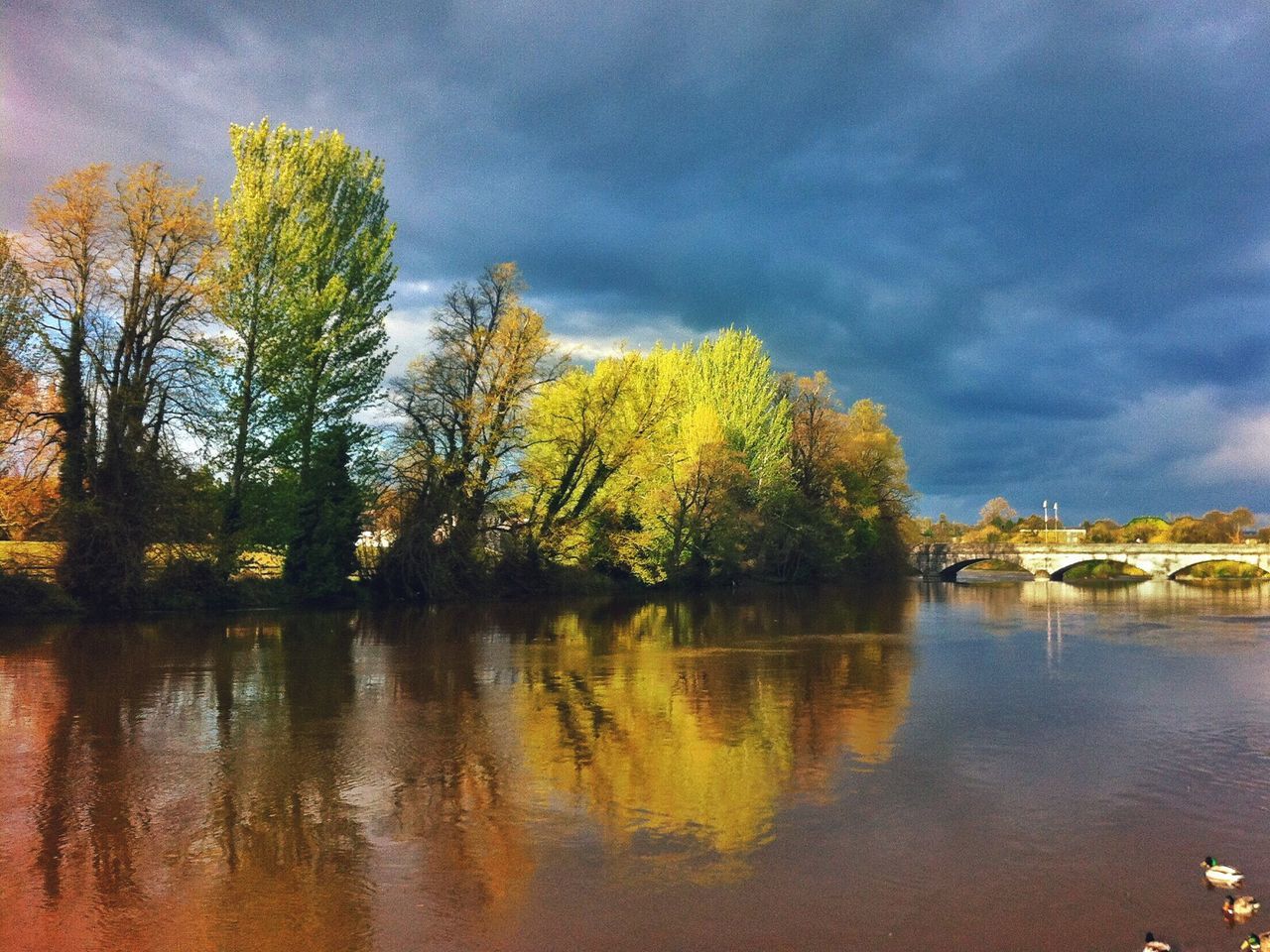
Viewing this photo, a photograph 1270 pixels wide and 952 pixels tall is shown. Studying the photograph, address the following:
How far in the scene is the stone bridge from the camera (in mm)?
96000

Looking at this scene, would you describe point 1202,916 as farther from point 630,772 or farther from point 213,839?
point 213,839

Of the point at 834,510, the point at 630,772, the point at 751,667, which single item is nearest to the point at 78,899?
the point at 630,772

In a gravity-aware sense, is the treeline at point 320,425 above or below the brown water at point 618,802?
above

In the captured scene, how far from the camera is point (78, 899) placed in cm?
875

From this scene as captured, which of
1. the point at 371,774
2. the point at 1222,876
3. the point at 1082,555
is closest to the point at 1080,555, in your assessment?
the point at 1082,555

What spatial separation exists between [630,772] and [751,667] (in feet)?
40.5

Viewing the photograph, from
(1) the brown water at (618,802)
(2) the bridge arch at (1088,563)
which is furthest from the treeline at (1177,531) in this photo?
(1) the brown water at (618,802)

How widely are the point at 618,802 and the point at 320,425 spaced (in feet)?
123

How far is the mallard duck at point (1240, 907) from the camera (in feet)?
28.0

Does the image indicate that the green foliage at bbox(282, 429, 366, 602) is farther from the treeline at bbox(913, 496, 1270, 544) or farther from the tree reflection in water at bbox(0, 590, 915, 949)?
the treeline at bbox(913, 496, 1270, 544)

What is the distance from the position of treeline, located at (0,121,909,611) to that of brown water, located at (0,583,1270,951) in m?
12.8

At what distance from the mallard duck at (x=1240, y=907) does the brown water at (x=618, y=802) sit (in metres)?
0.22

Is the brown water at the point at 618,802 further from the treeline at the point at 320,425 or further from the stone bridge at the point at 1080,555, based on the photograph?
the stone bridge at the point at 1080,555

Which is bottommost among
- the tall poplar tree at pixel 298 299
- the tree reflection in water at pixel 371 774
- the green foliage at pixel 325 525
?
the tree reflection in water at pixel 371 774
